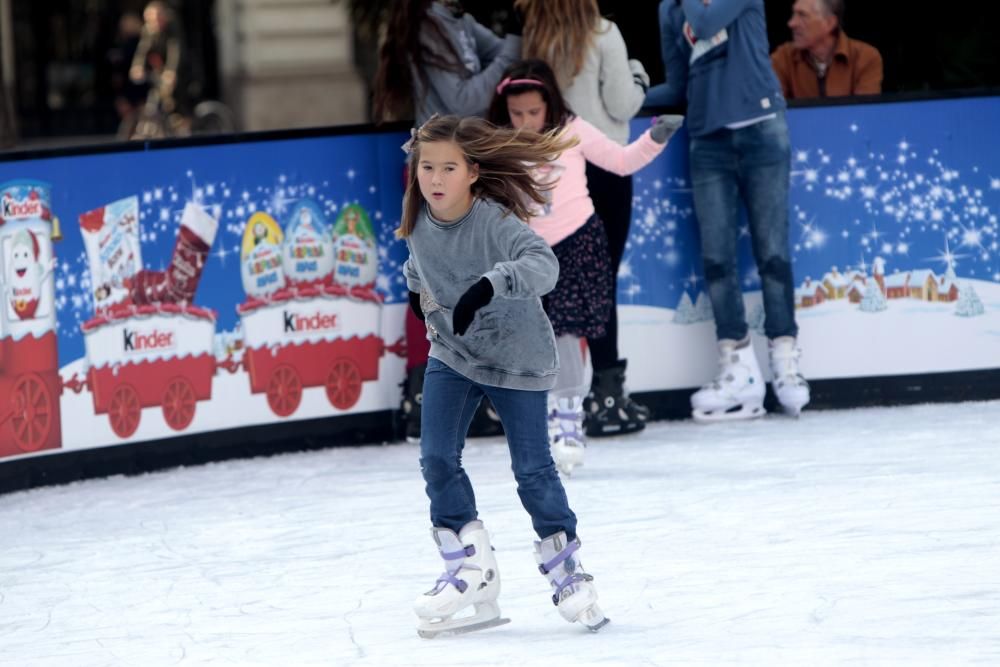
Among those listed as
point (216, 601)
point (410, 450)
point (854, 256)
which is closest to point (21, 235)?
point (410, 450)

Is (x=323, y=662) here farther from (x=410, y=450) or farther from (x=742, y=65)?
(x=742, y=65)

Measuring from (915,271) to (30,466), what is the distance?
11.2ft

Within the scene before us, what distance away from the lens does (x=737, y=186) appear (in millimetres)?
7512

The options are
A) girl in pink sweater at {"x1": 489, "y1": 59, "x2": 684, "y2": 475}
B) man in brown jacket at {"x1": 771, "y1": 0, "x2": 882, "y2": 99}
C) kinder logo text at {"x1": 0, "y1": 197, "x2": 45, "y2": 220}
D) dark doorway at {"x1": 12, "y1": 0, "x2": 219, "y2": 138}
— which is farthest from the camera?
dark doorway at {"x1": 12, "y1": 0, "x2": 219, "y2": 138}

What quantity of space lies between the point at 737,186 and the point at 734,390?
76 cm

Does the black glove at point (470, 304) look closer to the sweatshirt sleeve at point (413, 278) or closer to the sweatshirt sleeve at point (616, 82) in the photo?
the sweatshirt sleeve at point (413, 278)

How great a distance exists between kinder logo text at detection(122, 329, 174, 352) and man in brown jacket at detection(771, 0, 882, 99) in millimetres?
2745

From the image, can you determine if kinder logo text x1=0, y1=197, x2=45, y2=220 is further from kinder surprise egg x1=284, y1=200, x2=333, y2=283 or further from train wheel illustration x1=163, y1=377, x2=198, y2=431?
kinder surprise egg x1=284, y1=200, x2=333, y2=283

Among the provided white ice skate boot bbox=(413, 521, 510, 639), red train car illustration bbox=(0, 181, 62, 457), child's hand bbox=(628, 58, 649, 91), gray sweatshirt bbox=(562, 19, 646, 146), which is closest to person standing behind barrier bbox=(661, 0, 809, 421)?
child's hand bbox=(628, 58, 649, 91)

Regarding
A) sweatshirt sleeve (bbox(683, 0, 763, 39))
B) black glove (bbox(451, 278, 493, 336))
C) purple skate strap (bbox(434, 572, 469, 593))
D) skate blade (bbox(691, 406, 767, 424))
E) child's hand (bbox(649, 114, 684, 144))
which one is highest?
sweatshirt sleeve (bbox(683, 0, 763, 39))

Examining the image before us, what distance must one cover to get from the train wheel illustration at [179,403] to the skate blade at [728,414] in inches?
74.8

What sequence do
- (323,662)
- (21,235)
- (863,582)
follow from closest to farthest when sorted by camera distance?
1. (323,662)
2. (863,582)
3. (21,235)

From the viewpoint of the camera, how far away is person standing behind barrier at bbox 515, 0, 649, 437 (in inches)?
273

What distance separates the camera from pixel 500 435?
7.52 meters
